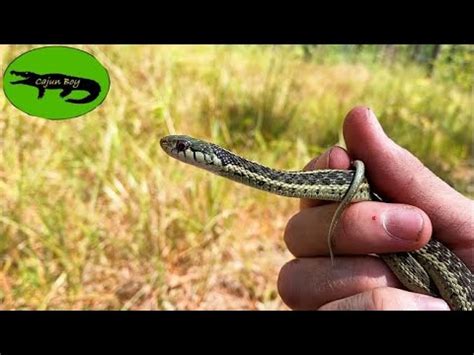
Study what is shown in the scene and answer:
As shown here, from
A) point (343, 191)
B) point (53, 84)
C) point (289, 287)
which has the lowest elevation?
point (289, 287)

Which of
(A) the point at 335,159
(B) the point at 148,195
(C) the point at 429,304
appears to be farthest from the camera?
(B) the point at 148,195

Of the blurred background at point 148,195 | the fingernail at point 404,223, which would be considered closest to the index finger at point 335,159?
the fingernail at point 404,223

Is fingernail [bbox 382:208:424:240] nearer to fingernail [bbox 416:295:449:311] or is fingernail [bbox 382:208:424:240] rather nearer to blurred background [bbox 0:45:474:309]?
fingernail [bbox 416:295:449:311]

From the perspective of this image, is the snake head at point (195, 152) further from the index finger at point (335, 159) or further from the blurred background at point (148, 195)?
the blurred background at point (148, 195)

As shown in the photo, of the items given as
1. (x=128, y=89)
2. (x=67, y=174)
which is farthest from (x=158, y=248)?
(x=128, y=89)

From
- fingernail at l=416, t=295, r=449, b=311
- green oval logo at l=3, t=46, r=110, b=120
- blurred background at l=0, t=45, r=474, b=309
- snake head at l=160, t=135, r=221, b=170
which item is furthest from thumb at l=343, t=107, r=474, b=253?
blurred background at l=0, t=45, r=474, b=309

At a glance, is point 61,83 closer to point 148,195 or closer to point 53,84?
point 53,84

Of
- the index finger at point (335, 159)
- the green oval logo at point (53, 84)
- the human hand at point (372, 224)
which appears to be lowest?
the human hand at point (372, 224)

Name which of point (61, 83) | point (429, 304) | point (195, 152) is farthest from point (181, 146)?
point (429, 304)
